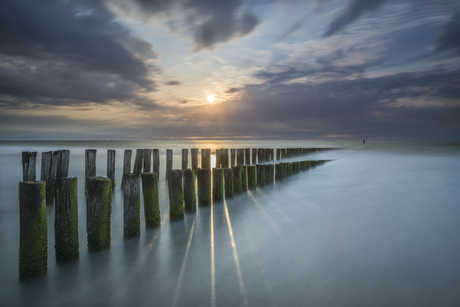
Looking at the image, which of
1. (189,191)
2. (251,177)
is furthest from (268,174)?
(189,191)

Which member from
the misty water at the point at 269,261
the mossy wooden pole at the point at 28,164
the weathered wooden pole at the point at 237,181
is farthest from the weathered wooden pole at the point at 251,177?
the mossy wooden pole at the point at 28,164

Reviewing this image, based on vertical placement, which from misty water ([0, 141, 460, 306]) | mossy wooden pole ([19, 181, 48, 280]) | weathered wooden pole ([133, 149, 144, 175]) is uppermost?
weathered wooden pole ([133, 149, 144, 175])

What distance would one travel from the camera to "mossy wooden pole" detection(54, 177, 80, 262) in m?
2.97

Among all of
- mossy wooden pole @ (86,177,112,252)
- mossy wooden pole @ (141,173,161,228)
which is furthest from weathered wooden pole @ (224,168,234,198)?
mossy wooden pole @ (86,177,112,252)

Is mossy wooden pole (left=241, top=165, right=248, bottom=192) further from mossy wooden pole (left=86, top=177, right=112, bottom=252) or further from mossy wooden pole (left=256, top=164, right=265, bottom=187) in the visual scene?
mossy wooden pole (left=86, top=177, right=112, bottom=252)

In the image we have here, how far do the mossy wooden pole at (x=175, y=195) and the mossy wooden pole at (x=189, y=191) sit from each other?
311 millimetres

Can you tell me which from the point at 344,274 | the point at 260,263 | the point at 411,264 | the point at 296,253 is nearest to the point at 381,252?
the point at 411,264

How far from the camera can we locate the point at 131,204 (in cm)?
367

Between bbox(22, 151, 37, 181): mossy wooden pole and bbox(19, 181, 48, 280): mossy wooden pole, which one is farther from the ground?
bbox(22, 151, 37, 181): mossy wooden pole

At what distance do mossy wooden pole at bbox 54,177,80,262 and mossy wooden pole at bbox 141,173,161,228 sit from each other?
41.0 inches

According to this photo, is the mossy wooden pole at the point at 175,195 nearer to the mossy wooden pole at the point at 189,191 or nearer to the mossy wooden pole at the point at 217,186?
the mossy wooden pole at the point at 189,191

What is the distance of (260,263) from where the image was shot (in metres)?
3.01

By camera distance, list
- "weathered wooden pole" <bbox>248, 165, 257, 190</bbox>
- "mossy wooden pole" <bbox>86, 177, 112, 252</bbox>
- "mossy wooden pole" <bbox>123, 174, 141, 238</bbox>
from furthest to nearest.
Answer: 1. "weathered wooden pole" <bbox>248, 165, 257, 190</bbox>
2. "mossy wooden pole" <bbox>123, 174, 141, 238</bbox>
3. "mossy wooden pole" <bbox>86, 177, 112, 252</bbox>

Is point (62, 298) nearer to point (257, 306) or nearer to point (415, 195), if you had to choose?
point (257, 306)
